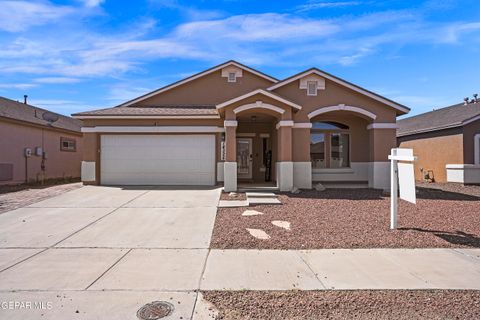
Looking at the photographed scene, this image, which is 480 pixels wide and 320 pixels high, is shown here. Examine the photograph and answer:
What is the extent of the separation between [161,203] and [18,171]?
10.7m

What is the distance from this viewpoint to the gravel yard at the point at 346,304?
3.65 meters

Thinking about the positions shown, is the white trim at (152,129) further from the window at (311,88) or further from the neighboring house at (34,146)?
the neighboring house at (34,146)

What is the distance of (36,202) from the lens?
10.4 meters

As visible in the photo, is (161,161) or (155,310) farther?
(161,161)

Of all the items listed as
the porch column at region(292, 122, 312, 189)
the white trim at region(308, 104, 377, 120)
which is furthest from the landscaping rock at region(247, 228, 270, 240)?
the white trim at region(308, 104, 377, 120)

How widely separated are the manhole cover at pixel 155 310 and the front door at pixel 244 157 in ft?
42.1

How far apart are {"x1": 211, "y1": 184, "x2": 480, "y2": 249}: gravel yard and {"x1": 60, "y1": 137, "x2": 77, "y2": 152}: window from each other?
→ 15.0m

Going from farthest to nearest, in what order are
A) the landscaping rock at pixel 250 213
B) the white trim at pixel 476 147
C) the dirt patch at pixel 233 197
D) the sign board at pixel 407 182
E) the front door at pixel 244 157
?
the white trim at pixel 476 147
the front door at pixel 244 157
the dirt patch at pixel 233 197
the landscaping rock at pixel 250 213
the sign board at pixel 407 182

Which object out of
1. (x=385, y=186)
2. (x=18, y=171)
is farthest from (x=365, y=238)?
(x=18, y=171)

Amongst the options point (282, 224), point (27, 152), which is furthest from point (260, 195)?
point (27, 152)

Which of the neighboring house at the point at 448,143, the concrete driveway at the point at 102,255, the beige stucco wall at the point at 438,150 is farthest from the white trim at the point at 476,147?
the concrete driveway at the point at 102,255

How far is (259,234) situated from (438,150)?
17142mm

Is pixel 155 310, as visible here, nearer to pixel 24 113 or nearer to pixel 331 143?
pixel 331 143

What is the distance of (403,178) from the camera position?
23.2 ft
